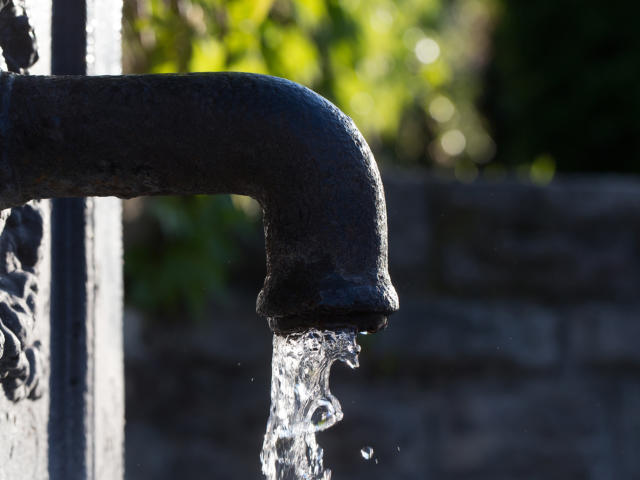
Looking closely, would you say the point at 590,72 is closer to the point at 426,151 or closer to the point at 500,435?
the point at 426,151

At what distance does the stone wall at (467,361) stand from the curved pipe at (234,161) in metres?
1.58

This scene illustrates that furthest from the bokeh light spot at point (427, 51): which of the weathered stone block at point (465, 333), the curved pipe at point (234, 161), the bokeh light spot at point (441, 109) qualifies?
the curved pipe at point (234, 161)

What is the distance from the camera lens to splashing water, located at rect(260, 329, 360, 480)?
60 cm

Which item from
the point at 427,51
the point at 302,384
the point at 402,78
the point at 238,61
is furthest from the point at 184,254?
the point at 427,51

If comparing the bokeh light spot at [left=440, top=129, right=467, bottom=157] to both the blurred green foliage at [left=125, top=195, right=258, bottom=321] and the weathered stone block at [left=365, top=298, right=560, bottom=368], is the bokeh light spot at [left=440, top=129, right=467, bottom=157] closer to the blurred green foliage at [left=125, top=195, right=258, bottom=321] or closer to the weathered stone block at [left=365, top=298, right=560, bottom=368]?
the weathered stone block at [left=365, top=298, right=560, bottom=368]

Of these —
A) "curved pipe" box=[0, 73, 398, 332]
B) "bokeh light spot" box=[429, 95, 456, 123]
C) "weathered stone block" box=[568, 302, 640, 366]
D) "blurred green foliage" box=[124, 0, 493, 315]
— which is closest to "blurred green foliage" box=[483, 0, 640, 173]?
"bokeh light spot" box=[429, 95, 456, 123]

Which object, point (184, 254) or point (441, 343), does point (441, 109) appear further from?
point (184, 254)

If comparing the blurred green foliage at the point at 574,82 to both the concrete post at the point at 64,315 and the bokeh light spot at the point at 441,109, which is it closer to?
the bokeh light spot at the point at 441,109

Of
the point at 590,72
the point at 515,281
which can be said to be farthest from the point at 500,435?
the point at 590,72

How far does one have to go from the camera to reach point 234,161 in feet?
1.78

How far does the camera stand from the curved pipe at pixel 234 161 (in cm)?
52

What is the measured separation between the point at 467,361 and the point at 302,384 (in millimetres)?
1565

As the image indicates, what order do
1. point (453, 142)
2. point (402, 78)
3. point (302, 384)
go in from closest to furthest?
1. point (302, 384)
2. point (402, 78)
3. point (453, 142)

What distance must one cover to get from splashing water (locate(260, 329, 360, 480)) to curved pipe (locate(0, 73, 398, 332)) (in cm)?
3
